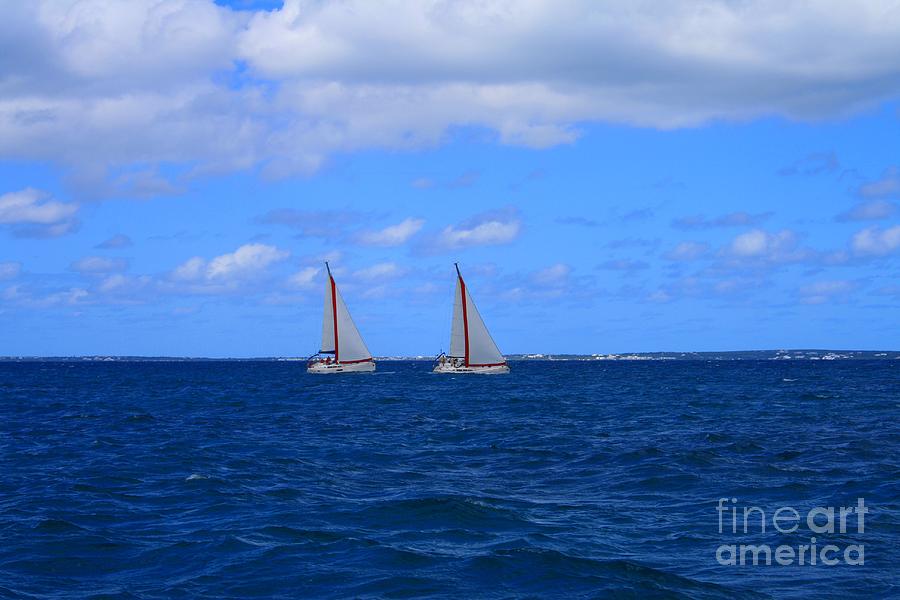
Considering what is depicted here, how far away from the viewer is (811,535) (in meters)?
17.5

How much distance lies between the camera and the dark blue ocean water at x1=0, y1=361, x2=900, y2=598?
1471 centimetres

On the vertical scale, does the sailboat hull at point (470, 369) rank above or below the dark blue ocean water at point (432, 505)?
above

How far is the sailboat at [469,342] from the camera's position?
95562 mm

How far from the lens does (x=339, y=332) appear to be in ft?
358

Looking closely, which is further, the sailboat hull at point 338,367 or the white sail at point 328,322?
the sailboat hull at point 338,367

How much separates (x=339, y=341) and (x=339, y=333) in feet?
4.14

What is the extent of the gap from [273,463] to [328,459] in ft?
6.56

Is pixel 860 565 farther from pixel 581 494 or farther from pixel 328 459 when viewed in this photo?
pixel 328 459

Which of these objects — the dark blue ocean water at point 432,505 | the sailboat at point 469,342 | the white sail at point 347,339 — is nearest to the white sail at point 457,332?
the sailboat at point 469,342

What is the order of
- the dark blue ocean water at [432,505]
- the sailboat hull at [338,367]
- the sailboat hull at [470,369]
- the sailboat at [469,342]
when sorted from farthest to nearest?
the sailboat hull at [338,367] < the sailboat hull at [470,369] < the sailboat at [469,342] < the dark blue ocean water at [432,505]

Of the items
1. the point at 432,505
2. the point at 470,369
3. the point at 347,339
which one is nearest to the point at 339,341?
the point at 347,339

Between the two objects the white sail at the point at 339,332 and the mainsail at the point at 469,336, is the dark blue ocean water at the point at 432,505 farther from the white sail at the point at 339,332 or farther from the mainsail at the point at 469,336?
the white sail at the point at 339,332

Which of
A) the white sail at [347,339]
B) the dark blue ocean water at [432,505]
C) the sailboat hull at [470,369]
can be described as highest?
the white sail at [347,339]

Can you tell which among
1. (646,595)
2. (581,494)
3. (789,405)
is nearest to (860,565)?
(646,595)
